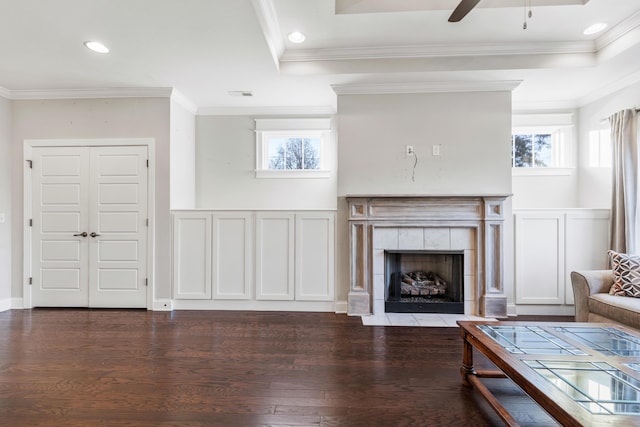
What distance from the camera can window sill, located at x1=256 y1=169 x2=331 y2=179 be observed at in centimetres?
443

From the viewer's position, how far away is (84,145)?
12.3 feet

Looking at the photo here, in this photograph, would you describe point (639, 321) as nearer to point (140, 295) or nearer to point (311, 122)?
point (311, 122)

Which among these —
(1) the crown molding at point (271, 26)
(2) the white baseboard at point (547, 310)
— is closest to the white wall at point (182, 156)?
(1) the crown molding at point (271, 26)

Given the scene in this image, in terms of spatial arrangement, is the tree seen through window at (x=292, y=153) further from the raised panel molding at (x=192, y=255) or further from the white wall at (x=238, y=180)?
the raised panel molding at (x=192, y=255)

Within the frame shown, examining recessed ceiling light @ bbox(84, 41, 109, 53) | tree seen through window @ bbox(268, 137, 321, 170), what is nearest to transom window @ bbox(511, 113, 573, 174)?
tree seen through window @ bbox(268, 137, 321, 170)

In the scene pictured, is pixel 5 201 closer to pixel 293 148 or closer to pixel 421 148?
pixel 293 148

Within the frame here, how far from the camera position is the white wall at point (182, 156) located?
12.5 ft

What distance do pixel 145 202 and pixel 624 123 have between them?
17.5ft

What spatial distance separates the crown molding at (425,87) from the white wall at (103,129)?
84.2 inches

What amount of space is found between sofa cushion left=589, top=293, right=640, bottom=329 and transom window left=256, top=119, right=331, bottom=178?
3114mm

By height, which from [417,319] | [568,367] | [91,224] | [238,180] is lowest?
[417,319]

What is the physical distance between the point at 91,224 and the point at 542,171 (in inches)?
225

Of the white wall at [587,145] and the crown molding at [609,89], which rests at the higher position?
the crown molding at [609,89]

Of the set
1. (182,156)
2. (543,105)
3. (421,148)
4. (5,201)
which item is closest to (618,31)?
(543,105)
